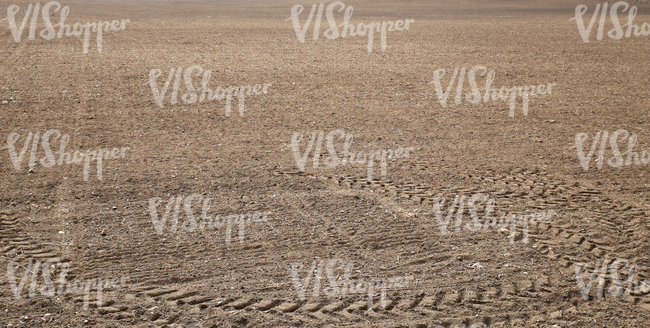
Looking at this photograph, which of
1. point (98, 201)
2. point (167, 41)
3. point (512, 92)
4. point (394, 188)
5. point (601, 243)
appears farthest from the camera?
point (167, 41)

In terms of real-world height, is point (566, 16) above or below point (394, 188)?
above

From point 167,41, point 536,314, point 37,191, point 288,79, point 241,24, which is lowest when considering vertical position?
point 536,314

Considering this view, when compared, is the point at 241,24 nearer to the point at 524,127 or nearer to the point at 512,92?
the point at 512,92

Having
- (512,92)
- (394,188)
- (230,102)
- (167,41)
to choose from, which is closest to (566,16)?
(512,92)

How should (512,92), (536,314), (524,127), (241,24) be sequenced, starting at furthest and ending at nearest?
(241,24) → (512,92) → (524,127) → (536,314)

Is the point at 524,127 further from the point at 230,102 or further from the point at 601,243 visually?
the point at 230,102

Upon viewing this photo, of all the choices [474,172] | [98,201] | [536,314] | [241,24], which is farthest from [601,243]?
[241,24]

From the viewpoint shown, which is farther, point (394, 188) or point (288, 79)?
point (288, 79)
